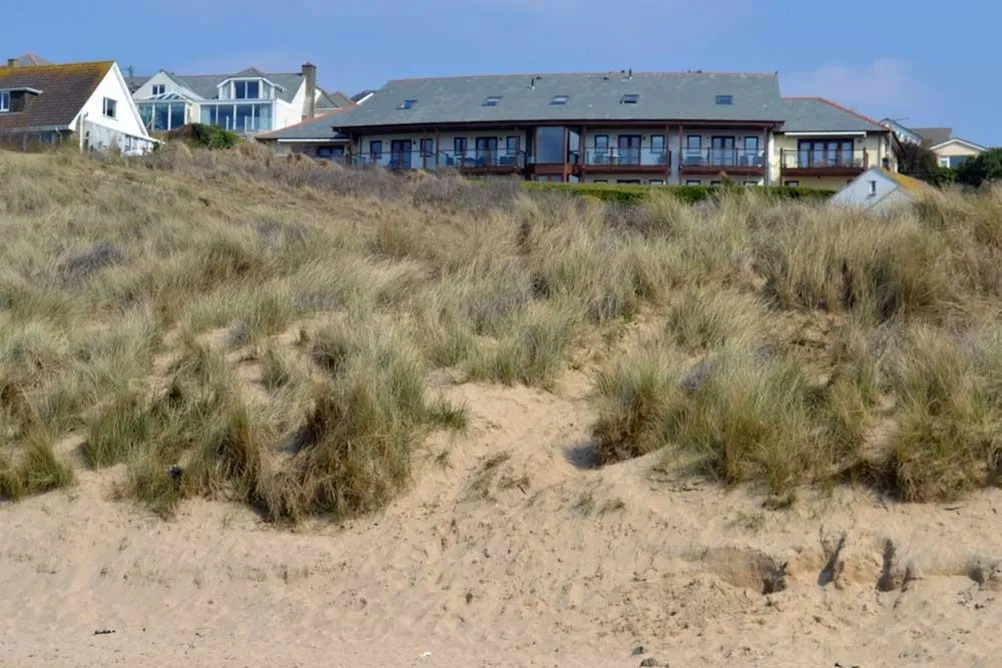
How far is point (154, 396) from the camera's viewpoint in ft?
31.3

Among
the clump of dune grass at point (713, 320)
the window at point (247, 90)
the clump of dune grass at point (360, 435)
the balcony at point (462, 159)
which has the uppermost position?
the window at point (247, 90)

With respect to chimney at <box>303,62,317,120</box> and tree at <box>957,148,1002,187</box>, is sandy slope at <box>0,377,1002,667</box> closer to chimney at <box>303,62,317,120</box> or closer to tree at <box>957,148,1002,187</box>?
tree at <box>957,148,1002,187</box>

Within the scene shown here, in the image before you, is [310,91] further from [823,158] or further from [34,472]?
[34,472]

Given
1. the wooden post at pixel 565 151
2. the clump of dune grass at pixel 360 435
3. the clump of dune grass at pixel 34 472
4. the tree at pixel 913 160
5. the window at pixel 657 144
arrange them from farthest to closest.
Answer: the tree at pixel 913 160, the window at pixel 657 144, the wooden post at pixel 565 151, the clump of dune grass at pixel 34 472, the clump of dune grass at pixel 360 435

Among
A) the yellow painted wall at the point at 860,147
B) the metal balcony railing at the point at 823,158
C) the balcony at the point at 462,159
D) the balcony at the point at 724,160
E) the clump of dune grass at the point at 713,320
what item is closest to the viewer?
the clump of dune grass at the point at 713,320

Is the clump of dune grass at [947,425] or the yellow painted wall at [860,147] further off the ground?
the yellow painted wall at [860,147]

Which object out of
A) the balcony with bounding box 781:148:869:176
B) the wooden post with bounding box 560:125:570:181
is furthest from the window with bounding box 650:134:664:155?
the balcony with bounding box 781:148:869:176

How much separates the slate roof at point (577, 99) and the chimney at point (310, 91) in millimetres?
17665

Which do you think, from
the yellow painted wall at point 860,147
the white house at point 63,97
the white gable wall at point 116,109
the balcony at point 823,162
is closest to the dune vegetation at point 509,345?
the white house at point 63,97

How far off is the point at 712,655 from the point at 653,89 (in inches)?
1996

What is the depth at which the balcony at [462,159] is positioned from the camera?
52.5 m

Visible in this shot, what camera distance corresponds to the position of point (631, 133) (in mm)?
53156

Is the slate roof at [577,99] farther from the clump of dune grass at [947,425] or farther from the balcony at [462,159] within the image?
the clump of dune grass at [947,425]

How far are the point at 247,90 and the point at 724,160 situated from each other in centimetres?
3238
